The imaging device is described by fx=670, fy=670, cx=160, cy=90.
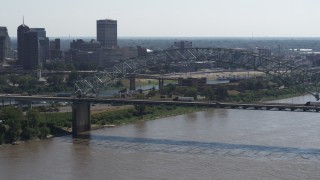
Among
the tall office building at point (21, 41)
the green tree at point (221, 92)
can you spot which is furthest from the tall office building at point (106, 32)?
the green tree at point (221, 92)

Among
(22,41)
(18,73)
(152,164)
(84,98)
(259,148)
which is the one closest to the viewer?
(152,164)

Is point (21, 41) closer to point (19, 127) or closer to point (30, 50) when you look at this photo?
point (30, 50)

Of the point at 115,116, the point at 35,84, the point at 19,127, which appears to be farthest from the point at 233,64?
the point at 35,84

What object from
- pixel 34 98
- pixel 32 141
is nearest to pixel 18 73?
pixel 34 98

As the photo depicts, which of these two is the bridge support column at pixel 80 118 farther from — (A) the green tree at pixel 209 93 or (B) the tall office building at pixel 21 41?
(B) the tall office building at pixel 21 41

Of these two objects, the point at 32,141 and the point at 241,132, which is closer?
the point at 32,141

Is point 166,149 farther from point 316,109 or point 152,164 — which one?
point 316,109

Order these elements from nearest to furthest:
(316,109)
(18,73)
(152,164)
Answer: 1. (152,164)
2. (316,109)
3. (18,73)

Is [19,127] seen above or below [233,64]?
below
